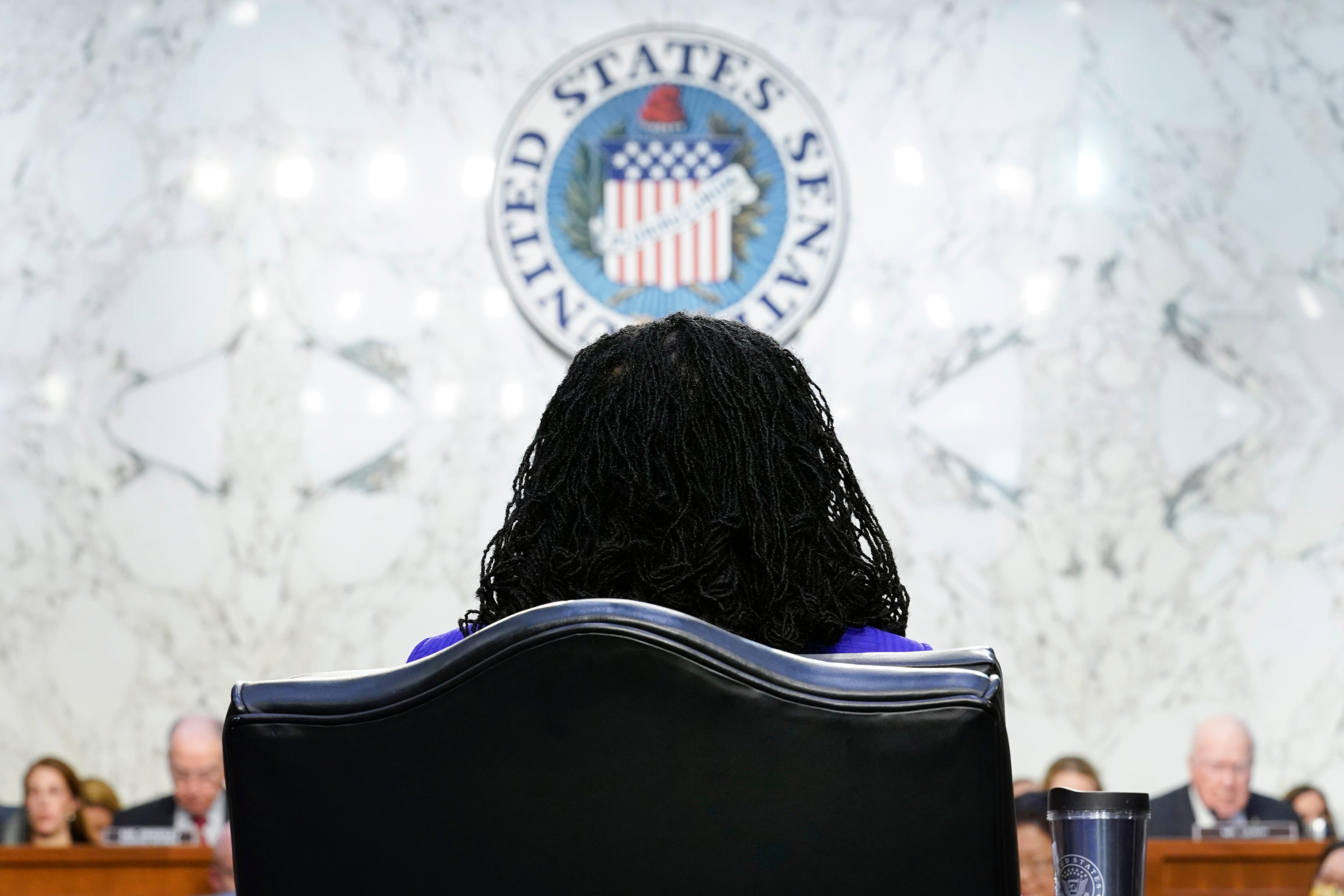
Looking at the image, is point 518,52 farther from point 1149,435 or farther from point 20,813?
point 20,813

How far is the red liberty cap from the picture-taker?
11.6 ft

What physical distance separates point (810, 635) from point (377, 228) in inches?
110

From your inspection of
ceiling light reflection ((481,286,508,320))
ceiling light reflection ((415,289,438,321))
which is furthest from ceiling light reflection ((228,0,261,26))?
ceiling light reflection ((481,286,508,320))

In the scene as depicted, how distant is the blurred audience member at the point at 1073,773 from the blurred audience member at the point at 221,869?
2067mm

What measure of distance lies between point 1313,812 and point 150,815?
297 centimetres

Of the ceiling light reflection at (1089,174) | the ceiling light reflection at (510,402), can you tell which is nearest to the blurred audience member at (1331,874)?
the ceiling light reflection at (1089,174)

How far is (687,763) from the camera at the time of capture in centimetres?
65

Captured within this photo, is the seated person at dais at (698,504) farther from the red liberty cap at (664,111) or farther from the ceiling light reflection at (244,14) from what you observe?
the ceiling light reflection at (244,14)

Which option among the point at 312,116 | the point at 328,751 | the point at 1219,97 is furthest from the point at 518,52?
the point at 328,751

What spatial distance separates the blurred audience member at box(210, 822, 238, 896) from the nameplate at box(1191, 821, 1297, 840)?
2.40m

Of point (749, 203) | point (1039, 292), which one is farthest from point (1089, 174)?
point (749, 203)

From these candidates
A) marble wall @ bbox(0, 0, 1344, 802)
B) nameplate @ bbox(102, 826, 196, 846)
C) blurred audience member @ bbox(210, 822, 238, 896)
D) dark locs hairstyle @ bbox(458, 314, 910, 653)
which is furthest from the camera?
marble wall @ bbox(0, 0, 1344, 802)

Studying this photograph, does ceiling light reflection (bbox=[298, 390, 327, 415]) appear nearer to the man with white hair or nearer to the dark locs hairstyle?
the man with white hair

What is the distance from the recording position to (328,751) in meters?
0.68
